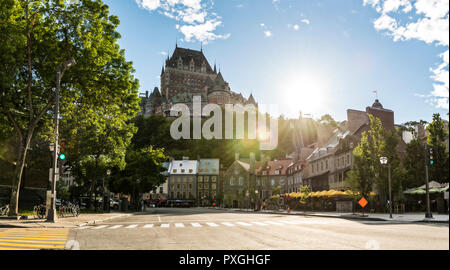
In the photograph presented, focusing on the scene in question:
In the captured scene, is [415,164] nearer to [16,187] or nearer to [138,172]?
[138,172]

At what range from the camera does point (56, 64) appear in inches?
903

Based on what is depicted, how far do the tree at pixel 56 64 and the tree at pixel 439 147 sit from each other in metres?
38.4

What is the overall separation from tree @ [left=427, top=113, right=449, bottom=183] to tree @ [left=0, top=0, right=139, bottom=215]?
3842 cm

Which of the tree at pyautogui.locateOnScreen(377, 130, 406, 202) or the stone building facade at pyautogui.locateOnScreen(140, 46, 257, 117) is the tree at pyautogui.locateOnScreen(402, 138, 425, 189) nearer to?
the tree at pyautogui.locateOnScreen(377, 130, 406, 202)

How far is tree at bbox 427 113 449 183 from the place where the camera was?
46.7m

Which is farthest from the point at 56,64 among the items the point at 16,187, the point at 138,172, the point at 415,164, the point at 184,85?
the point at 184,85

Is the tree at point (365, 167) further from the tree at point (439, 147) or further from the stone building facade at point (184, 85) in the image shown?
the stone building facade at point (184, 85)

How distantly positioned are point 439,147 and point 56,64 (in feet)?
146

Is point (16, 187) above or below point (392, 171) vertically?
below

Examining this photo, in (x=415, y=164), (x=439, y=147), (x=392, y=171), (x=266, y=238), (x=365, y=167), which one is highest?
(x=439, y=147)

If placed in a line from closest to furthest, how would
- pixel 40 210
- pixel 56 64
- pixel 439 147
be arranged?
pixel 40 210 → pixel 56 64 → pixel 439 147

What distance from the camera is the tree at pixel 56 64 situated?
21328 millimetres

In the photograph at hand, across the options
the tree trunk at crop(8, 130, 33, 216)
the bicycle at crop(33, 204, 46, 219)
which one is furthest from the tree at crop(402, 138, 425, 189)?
the tree trunk at crop(8, 130, 33, 216)
